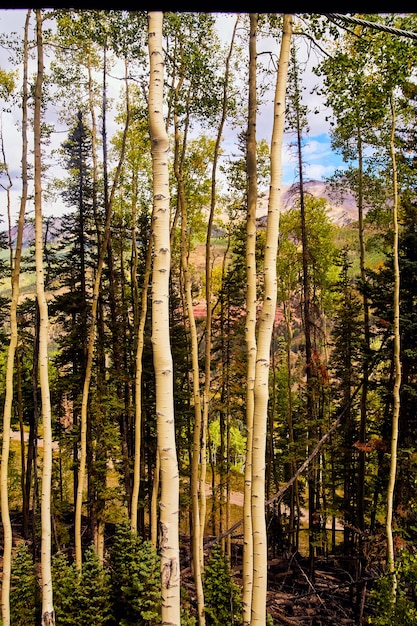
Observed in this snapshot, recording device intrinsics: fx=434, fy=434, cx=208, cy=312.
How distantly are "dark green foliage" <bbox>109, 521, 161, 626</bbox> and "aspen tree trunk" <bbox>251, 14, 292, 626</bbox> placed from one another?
3.86 metres

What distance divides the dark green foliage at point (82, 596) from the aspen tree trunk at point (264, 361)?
4.98 m

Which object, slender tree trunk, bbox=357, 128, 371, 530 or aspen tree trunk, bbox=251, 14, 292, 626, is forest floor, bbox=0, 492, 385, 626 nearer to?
slender tree trunk, bbox=357, 128, 371, 530

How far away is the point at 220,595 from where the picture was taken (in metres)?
7.83

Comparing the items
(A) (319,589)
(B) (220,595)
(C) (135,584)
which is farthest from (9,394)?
(A) (319,589)

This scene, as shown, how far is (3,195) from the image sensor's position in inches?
429

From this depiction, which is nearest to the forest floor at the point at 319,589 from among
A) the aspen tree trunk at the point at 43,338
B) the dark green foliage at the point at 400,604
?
the dark green foliage at the point at 400,604

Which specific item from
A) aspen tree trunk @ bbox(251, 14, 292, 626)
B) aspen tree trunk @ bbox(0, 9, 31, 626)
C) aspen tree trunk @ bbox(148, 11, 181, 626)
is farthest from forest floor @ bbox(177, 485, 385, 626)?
aspen tree trunk @ bbox(148, 11, 181, 626)

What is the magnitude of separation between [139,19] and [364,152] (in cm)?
646

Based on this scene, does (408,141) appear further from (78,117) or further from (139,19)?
(78,117)

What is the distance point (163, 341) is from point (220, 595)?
6.90m

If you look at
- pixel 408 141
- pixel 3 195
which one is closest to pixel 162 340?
pixel 408 141

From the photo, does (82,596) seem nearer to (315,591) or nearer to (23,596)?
(23,596)

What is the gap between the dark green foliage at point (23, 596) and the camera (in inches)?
312

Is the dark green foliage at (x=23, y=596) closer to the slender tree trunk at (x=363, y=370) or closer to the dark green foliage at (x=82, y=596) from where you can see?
the dark green foliage at (x=82, y=596)
